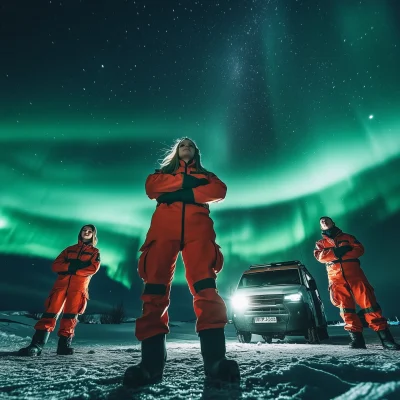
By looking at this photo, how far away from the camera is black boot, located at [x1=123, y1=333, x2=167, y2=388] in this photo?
145 centimetres

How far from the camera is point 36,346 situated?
3.26m

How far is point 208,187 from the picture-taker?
2115 mm

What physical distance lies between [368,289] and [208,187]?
12.4ft

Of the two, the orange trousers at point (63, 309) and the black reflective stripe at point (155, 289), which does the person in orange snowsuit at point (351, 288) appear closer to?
the black reflective stripe at point (155, 289)

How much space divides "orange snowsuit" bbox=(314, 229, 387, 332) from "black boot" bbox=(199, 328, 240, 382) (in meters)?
3.58

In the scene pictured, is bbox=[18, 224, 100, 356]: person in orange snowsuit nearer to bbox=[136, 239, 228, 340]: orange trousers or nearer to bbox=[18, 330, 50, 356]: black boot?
bbox=[18, 330, 50, 356]: black boot

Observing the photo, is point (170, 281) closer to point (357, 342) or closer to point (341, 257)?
point (341, 257)

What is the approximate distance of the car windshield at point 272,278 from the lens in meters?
6.58

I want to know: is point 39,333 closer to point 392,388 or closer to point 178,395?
point 178,395

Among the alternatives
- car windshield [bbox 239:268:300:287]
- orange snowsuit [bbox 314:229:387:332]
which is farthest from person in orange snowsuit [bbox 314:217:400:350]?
car windshield [bbox 239:268:300:287]

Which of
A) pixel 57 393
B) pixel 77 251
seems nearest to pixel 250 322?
pixel 77 251

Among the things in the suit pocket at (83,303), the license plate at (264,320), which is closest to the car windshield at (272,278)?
the license plate at (264,320)

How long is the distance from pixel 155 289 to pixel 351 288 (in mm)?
3915

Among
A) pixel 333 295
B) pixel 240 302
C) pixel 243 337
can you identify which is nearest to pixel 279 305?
pixel 240 302
